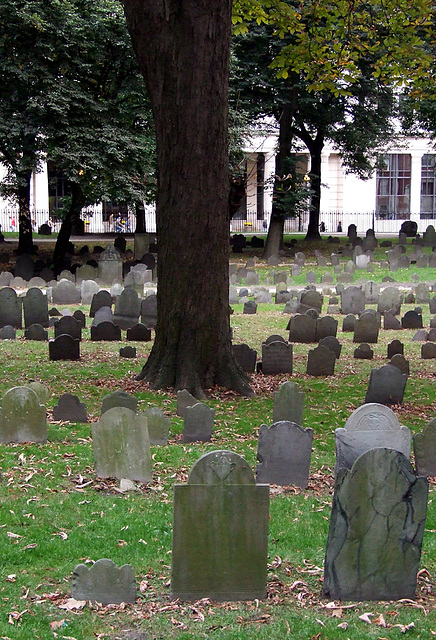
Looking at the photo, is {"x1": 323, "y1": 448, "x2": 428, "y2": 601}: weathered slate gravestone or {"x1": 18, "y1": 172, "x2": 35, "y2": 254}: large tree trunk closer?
{"x1": 323, "y1": 448, "x2": 428, "y2": 601}: weathered slate gravestone

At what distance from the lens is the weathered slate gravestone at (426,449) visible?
7.38 meters

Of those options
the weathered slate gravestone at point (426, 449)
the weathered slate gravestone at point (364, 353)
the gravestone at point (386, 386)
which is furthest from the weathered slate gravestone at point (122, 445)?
the weathered slate gravestone at point (364, 353)

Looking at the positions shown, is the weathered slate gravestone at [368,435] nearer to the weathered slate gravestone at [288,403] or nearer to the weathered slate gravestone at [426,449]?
the weathered slate gravestone at [426,449]

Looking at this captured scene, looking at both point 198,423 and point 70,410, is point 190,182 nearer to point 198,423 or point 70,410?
point 70,410

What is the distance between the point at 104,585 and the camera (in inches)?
197

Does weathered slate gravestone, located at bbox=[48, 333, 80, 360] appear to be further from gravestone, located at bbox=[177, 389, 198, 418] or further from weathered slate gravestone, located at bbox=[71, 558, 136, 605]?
weathered slate gravestone, located at bbox=[71, 558, 136, 605]

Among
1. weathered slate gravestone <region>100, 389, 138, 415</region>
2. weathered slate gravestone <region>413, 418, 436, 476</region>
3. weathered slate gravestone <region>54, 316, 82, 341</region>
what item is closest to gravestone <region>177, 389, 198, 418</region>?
weathered slate gravestone <region>100, 389, 138, 415</region>

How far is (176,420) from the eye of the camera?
30.2 ft

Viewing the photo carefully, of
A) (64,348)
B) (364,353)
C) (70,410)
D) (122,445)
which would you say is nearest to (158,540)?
(122,445)

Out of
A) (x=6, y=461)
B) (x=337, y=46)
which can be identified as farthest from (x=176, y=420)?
(x=337, y=46)

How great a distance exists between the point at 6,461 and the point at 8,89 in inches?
786

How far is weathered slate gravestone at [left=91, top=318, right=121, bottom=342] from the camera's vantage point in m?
14.6

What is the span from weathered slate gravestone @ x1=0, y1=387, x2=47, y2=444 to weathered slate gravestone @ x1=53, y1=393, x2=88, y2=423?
0.77m

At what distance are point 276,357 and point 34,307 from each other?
577 centimetres
